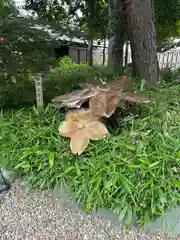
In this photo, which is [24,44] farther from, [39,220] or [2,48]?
[39,220]

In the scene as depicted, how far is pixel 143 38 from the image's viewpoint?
9.78 ft

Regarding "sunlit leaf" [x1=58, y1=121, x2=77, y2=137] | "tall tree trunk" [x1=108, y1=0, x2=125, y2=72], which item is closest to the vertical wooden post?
"sunlit leaf" [x1=58, y1=121, x2=77, y2=137]

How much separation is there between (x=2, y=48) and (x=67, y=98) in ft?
2.92

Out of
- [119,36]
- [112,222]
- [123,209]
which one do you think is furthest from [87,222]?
[119,36]

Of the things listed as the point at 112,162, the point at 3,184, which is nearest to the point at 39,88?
the point at 3,184

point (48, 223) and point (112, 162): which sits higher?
point (112, 162)

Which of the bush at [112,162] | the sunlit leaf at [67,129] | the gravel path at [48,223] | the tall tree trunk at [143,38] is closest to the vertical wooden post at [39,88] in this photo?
the bush at [112,162]

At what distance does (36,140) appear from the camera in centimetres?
183

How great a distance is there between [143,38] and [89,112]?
180cm

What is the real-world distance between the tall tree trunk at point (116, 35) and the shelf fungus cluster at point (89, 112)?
7.26 feet

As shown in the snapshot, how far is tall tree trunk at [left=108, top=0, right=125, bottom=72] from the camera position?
381cm

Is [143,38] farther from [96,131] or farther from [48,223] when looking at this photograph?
[48,223]

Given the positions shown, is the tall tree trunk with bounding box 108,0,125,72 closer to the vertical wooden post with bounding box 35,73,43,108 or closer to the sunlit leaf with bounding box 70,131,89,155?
the vertical wooden post with bounding box 35,73,43,108

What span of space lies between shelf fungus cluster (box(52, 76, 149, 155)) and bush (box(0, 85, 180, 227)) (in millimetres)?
101
